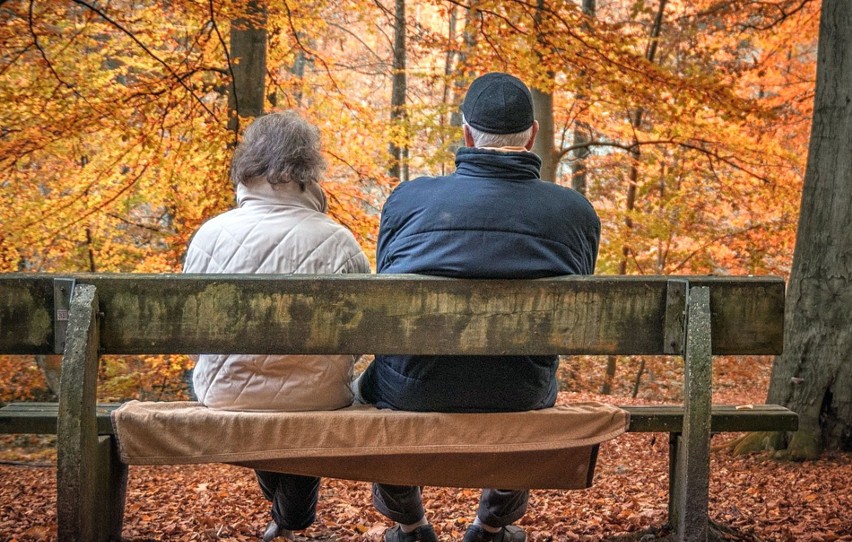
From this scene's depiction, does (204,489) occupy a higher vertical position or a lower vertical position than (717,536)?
lower

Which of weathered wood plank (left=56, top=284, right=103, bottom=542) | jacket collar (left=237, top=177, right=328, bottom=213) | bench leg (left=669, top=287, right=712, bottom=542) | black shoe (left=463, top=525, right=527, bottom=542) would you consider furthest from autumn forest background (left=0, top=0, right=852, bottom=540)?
weathered wood plank (left=56, top=284, right=103, bottom=542)

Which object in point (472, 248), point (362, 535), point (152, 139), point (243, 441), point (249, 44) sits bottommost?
point (362, 535)

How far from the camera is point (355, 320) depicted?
104 inches

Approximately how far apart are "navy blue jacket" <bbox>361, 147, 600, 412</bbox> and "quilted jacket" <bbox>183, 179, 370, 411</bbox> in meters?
0.21

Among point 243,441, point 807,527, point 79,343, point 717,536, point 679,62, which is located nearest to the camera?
point 79,343

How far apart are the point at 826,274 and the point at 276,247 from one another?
466 centimetres

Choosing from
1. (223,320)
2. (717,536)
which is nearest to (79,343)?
(223,320)

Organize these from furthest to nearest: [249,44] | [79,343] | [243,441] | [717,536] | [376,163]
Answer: [376,163] < [249,44] < [717,536] < [243,441] < [79,343]

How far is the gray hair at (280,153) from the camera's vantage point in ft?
10.1

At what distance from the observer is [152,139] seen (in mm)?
6758

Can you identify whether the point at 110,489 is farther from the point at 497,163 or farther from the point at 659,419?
the point at 659,419

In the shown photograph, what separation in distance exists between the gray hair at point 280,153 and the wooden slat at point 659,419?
1063 millimetres

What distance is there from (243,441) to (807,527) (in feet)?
9.59

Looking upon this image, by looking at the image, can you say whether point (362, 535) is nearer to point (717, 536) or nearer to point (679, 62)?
point (717, 536)
